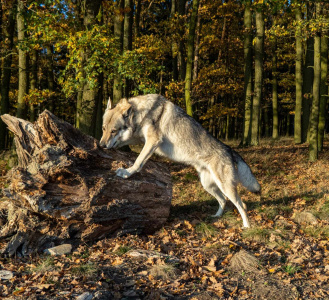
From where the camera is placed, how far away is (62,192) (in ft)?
18.7

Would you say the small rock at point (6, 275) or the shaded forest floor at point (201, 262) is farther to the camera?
the small rock at point (6, 275)

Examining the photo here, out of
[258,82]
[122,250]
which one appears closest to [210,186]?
[122,250]

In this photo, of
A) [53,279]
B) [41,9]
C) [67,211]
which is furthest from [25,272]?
[41,9]

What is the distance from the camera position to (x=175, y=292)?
14.2 feet

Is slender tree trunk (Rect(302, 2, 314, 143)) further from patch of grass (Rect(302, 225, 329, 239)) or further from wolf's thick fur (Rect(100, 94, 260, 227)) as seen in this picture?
wolf's thick fur (Rect(100, 94, 260, 227))

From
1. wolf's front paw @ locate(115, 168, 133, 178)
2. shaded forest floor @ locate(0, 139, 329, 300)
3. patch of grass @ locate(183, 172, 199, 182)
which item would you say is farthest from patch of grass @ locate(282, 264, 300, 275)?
patch of grass @ locate(183, 172, 199, 182)

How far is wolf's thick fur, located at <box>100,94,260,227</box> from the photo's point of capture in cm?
675

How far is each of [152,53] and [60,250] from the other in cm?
1509

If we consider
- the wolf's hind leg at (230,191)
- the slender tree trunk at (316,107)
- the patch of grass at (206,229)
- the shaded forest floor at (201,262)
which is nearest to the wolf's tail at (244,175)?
the wolf's hind leg at (230,191)

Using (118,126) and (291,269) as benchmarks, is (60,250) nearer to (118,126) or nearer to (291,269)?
(118,126)

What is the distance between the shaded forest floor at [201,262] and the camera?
4.34 metres

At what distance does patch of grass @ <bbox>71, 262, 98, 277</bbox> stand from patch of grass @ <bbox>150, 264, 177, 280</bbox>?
819 mm

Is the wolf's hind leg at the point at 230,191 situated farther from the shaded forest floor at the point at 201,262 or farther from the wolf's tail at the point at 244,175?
the wolf's tail at the point at 244,175

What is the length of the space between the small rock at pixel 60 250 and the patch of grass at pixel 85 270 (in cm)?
78
